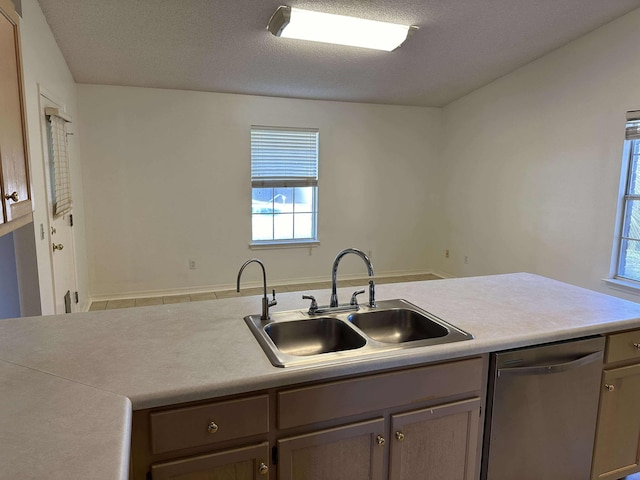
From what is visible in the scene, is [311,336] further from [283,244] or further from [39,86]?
[283,244]

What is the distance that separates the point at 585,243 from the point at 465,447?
329cm

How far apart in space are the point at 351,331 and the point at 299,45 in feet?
10.4

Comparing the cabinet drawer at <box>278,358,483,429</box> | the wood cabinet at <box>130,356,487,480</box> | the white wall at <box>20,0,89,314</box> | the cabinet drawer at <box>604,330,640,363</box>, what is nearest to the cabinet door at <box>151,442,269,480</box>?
the wood cabinet at <box>130,356,487,480</box>

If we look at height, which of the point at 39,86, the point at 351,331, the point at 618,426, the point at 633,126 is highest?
the point at 39,86

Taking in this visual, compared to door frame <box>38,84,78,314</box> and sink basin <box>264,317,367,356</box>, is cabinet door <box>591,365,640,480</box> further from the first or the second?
door frame <box>38,84,78,314</box>

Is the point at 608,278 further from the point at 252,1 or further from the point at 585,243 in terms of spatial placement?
the point at 252,1

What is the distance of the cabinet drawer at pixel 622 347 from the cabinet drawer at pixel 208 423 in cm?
152

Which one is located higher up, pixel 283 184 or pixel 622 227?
pixel 283 184

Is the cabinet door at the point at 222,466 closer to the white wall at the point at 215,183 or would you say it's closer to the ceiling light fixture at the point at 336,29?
the ceiling light fixture at the point at 336,29

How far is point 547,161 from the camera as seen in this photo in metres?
4.46

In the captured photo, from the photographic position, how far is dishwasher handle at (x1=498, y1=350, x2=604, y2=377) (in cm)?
164

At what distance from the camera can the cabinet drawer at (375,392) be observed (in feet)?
4.42

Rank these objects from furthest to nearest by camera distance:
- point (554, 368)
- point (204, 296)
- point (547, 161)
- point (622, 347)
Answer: point (204, 296) < point (547, 161) < point (622, 347) < point (554, 368)

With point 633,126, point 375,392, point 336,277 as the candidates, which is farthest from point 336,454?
point 633,126
